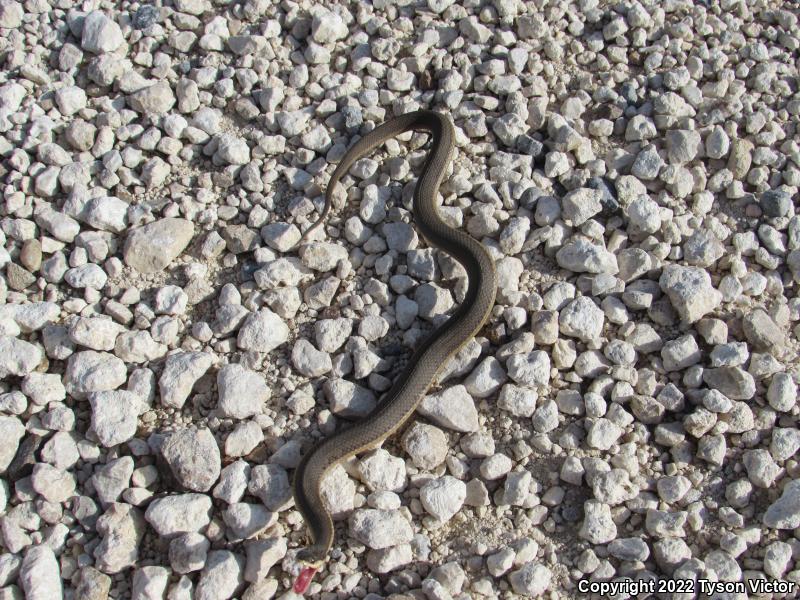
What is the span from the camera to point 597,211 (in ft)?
17.2

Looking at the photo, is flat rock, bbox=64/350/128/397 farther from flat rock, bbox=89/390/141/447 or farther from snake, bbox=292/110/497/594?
snake, bbox=292/110/497/594

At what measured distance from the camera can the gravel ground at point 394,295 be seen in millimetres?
4191

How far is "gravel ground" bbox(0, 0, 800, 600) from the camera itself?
419cm

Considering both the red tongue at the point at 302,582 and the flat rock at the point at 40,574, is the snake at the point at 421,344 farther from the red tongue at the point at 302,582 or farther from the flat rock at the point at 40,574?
the flat rock at the point at 40,574

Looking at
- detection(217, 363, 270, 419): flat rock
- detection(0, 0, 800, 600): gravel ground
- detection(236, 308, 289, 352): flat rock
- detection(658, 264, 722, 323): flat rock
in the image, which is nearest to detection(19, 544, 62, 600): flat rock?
detection(0, 0, 800, 600): gravel ground

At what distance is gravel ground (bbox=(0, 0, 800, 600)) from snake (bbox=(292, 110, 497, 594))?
12 cm

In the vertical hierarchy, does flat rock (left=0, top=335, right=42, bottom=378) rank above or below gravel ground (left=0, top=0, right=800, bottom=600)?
below

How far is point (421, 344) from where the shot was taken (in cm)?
479

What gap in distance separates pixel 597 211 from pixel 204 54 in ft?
10.8

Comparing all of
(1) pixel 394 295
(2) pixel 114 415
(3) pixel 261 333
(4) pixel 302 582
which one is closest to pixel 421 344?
(1) pixel 394 295

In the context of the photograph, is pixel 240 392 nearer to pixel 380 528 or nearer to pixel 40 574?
pixel 380 528

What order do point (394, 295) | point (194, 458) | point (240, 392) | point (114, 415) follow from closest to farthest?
point (194, 458)
point (114, 415)
point (240, 392)
point (394, 295)

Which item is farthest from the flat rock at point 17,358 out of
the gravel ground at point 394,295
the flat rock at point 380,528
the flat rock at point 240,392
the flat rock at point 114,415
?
the flat rock at point 380,528

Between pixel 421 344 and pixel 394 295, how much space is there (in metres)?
0.45
